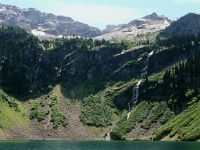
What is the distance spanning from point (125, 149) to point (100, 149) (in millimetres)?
10828

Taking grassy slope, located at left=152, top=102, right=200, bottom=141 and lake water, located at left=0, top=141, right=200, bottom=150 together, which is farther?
grassy slope, located at left=152, top=102, right=200, bottom=141

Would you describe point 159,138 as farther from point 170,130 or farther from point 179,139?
point 179,139

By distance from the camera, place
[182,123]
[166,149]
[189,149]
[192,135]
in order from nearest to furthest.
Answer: [189,149]
[166,149]
[192,135]
[182,123]

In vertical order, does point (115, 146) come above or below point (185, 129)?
below

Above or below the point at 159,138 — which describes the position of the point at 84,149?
above

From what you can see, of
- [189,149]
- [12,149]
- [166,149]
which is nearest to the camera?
[189,149]

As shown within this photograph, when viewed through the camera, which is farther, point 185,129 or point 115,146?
point 185,129

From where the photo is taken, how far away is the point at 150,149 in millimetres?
130750

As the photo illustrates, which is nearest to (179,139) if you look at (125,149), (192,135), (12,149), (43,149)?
(192,135)

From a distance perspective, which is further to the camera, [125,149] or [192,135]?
[192,135]

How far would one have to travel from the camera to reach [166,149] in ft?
413

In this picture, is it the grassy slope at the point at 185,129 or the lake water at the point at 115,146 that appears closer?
the lake water at the point at 115,146

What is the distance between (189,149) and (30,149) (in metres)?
62.8

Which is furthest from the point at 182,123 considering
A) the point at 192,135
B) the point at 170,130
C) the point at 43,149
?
the point at 43,149
